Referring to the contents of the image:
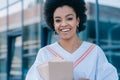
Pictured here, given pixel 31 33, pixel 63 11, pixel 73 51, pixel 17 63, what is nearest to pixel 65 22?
pixel 63 11

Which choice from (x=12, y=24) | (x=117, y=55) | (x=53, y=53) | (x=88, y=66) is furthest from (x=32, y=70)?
(x=12, y=24)

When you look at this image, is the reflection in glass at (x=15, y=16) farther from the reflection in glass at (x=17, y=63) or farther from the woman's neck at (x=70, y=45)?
the woman's neck at (x=70, y=45)

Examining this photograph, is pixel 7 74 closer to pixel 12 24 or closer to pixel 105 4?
pixel 12 24

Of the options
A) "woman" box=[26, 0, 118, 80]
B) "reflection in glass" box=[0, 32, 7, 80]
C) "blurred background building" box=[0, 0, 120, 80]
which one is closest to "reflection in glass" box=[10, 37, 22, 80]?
"blurred background building" box=[0, 0, 120, 80]

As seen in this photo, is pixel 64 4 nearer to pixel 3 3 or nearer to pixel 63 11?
pixel 63 11

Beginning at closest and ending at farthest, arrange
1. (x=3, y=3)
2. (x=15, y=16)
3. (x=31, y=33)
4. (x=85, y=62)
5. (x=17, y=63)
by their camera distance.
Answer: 1. (x=85, y=62)
2. (x=31, y=33)
3. (x=17, y=63)
4. (x=15, y=16)
5. (x=3, y=3)

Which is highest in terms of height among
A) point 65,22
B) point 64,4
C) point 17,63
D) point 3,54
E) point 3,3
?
point 3,3

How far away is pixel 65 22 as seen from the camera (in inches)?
81.4

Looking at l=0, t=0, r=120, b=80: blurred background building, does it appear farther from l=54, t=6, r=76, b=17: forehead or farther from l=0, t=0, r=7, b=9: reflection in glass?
l=54, t=6, r=76, b=17: forehead

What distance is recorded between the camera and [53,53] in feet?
6.91

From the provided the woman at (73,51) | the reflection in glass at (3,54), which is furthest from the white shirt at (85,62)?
the reflection in glass at (3,54)

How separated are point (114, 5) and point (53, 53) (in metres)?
3.57

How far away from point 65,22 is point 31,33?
6.77 metres

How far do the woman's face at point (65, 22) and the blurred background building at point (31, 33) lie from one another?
3406 mm
